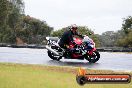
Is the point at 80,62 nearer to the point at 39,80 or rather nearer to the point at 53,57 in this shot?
the point at 53,57

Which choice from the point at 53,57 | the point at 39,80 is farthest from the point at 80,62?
the point at 39,80

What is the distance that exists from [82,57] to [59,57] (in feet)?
3.54

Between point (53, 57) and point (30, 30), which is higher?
point (30, 30)

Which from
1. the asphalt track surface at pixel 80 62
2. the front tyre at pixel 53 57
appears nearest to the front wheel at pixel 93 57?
the asphalt track surface at pixel 80 62

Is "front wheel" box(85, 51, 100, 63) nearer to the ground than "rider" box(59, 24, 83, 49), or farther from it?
nearer to the ground

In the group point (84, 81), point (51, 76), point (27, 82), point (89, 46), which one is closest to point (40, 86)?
point (27, 82)

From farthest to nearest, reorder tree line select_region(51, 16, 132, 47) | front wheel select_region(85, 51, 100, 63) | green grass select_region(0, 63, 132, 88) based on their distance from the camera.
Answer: tree line select_region(51, 16, 132, 47), front wheel select_region(85, 51, 100, 63), green grass select_region(0, 63, 132, 88)

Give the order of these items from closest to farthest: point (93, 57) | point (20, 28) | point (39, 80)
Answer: point (39, 80) < point (93, 57) < point (20, 28)

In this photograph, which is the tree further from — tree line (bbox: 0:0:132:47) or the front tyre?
the front tyre

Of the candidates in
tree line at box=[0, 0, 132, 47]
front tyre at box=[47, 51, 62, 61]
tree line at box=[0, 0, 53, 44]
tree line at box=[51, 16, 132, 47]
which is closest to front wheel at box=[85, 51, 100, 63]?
front tyre at box=[47, 51, 62, 61]

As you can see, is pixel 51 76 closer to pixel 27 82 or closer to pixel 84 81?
pixel 27 82

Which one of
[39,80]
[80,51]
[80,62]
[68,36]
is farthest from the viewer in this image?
[80,51]

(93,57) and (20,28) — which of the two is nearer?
(93,57)

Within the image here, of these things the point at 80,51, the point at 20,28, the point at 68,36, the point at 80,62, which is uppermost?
A: the point at 20,28
